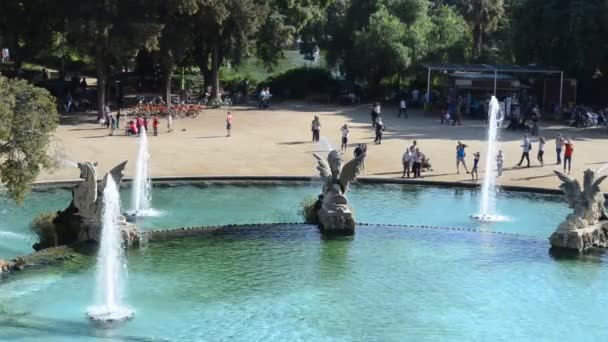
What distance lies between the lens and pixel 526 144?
1640 inches

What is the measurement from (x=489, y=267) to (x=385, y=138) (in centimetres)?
2278

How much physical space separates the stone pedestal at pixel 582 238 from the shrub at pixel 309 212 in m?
7.44

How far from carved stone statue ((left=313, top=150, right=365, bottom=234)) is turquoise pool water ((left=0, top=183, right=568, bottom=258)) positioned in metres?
2.47

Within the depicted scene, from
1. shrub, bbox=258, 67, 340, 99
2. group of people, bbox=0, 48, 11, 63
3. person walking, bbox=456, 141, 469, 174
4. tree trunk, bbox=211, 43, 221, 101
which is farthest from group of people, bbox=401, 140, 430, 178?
group of people, bbox=0, 48, 11, 63

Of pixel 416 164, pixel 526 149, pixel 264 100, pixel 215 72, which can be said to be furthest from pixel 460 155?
pixel 215 72

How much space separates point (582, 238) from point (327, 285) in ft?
27.7

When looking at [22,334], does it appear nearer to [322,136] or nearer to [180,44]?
[322,136]

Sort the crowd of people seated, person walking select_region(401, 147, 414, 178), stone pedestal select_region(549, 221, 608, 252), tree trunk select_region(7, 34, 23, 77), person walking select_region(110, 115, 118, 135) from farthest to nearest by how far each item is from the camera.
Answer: tree trunk select_region(7, 34, 23, 77) < the crowd of people seated < person walking select_region(110, 115, 118, 135) < person walking select_region(401, 147, 414, 178) < stone pedestal select_region(549, 221, 608, 252)

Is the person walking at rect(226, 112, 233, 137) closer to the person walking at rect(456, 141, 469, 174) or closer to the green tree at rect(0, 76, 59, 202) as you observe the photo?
the person walking at rect(456, 141, 469, 174)

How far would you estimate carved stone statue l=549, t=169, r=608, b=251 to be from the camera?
28.9 metres

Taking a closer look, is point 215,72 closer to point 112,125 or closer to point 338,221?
point 112,125

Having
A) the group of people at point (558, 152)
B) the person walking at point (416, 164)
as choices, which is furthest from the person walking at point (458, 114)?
the person walking at point (416, 164)

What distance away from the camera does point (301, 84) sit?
69.0 metres

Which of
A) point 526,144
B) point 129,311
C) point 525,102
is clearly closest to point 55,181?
point 129,311
